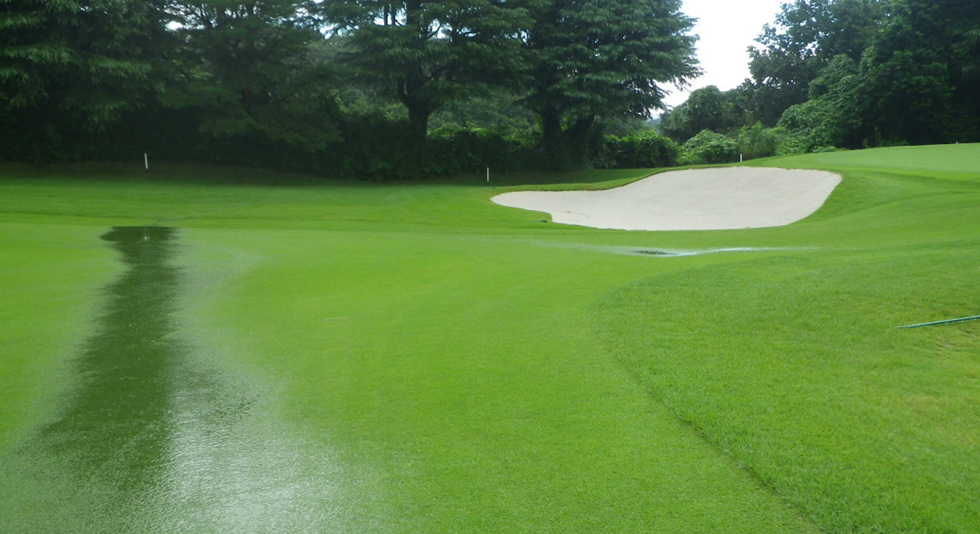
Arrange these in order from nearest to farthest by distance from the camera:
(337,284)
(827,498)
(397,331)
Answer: (827,498) < (397,331) < (337,284)

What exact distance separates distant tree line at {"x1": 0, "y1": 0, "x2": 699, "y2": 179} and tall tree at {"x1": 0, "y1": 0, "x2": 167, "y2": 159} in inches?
2.2

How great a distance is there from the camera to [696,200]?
1903 centimetres

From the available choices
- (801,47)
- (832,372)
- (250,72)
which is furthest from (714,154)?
(832,372)

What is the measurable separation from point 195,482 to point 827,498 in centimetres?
238

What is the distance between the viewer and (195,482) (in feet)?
9.22

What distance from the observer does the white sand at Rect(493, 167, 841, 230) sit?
1602 cm

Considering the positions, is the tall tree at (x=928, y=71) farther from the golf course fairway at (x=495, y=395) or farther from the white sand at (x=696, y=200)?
the golf course fairway at (x=495, y=395)

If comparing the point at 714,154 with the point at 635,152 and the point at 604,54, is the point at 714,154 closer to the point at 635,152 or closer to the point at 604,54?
the point at 635,152

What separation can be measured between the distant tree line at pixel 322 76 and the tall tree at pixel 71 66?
0.06 meters

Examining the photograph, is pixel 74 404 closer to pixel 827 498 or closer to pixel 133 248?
pixel 827 498

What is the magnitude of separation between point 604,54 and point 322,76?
38.6 ft

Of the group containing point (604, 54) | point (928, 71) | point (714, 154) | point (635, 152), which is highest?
point (928, 71)

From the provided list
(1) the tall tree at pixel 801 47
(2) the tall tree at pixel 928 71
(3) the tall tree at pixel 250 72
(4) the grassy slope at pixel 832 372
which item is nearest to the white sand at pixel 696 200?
(4) the grassy slope at pixel 832 372

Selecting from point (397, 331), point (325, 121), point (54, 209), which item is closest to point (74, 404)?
point (397, 331)
